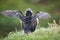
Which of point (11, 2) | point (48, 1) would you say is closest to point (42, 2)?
point (48, 1)

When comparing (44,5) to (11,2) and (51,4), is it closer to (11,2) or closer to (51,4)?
(51,4)

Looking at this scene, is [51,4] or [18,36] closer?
[18,36]

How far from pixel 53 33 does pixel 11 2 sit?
8.92 meters

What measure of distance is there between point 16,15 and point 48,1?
921cm

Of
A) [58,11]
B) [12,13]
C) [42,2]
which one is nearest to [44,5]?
[42,2]

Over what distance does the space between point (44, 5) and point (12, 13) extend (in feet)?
28.9

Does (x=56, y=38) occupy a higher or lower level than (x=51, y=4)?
lower

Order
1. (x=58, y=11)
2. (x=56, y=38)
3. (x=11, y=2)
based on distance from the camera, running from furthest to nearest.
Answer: (x=11, y=2), (x=58, y=11), (x=56, y=38)

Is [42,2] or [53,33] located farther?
[42,2]

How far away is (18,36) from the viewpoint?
23.5ft

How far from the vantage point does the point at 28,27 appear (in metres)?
7.36

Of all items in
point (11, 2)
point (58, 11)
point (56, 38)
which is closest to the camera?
point (56, 38)

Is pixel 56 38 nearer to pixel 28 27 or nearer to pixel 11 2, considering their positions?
pixel 28 27

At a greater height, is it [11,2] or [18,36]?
[11,2]
